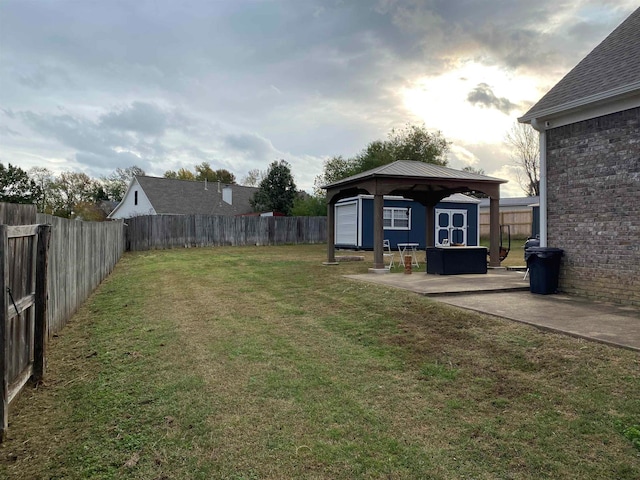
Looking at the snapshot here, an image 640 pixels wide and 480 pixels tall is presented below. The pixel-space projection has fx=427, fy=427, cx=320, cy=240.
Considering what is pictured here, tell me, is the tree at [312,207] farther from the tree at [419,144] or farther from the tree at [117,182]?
the tree at [117,182]

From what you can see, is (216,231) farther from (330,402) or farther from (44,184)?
(44,184)

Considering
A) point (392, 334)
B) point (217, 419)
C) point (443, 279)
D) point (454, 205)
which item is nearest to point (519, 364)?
point (392, 334)

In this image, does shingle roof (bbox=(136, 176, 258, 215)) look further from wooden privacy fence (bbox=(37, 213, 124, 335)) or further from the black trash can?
the black trash can

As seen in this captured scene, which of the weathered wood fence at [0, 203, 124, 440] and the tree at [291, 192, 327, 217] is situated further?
the tree at [291, 192, 327, 217]

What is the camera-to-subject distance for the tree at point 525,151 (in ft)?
119

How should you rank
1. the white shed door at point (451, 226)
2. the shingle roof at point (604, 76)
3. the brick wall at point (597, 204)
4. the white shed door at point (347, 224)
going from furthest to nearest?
the white shed door at point (451, 226) < the white shed door at point (347, 224) < the shingle roof at point (604, 76) < the brick wall at point (597, 204)

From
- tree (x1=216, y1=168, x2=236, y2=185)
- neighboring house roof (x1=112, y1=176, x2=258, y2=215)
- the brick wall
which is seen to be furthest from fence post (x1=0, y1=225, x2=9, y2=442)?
tree (x1=216, y1=168, x2=236, y2=185)

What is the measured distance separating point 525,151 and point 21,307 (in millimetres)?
39844

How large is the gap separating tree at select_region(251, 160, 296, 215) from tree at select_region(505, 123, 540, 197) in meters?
19.4

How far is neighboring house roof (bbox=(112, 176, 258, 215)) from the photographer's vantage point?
103 ft

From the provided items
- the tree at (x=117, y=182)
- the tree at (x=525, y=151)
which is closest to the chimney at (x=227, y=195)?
the tree at (x=525, y=151)

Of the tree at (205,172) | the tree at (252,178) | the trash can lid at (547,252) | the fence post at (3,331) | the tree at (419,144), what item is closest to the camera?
the fence post at (3,331)

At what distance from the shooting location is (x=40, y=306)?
4.04 m

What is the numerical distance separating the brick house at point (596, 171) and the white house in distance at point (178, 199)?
27448mm
